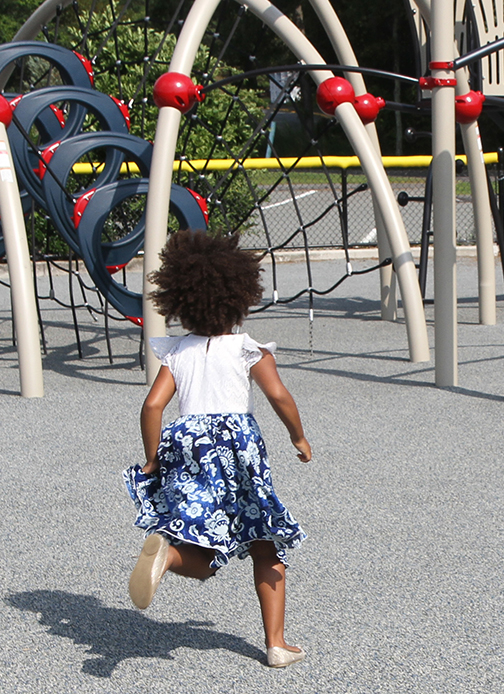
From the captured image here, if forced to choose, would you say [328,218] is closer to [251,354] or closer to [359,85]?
[359,85]

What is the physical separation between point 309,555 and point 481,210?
5.28 m

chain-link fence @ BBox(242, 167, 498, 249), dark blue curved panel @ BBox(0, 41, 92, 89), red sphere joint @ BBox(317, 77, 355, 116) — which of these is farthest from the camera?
chain-link fence @ BBox(242, 167, 498, 249)

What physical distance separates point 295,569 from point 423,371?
11.3ft

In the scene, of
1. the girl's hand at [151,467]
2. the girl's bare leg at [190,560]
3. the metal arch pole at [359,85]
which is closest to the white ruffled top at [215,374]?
the girl's hand at [151,467]

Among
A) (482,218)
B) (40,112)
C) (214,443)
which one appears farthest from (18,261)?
(482,218)

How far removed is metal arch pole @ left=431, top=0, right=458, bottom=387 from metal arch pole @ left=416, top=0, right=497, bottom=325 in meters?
1.89

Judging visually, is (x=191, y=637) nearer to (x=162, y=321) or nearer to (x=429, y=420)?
(x=429, y=420)

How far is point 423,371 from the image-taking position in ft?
21.2

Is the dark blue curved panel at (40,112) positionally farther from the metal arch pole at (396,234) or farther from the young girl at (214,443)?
the young girl at (214,443)

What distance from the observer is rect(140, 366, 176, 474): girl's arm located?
2547 millimetres

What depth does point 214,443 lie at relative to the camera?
255cm

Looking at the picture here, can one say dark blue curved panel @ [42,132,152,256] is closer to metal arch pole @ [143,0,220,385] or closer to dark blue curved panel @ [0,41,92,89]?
metal arch pole @ [143,0,220,385]

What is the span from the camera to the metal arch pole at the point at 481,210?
7.54 metres

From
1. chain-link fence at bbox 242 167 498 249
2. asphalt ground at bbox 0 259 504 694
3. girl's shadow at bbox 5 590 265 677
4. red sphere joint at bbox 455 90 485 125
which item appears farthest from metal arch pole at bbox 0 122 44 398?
chain-link fence at bbox 242 167 498 249
